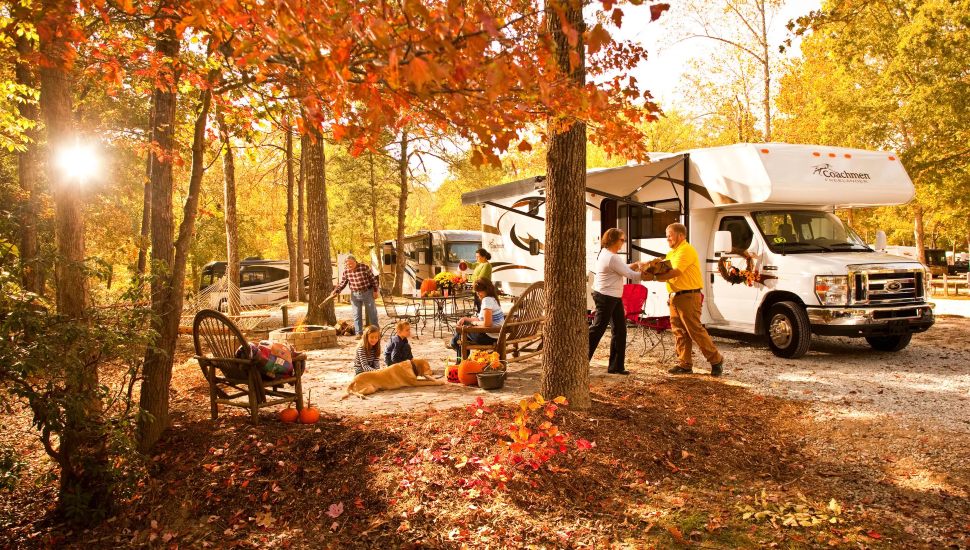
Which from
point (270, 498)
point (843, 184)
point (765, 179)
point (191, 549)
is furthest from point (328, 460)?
point (843, 184)

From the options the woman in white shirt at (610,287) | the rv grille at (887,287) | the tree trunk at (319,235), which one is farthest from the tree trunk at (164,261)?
the rv grille at (887,287)

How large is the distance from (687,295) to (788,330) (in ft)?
7.40

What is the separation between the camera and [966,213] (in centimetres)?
2070

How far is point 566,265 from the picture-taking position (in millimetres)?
4938

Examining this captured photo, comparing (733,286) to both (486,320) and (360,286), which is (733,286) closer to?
(486,320)

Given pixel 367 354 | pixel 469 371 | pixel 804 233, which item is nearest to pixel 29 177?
pixel 367 354

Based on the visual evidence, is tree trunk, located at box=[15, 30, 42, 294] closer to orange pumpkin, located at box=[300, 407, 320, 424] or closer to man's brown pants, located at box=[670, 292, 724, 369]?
orange pumpkin, located at box=[300, 407, 320, 424]

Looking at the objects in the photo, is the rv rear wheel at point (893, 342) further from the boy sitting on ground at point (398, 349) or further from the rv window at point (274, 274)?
the rv window at point (274, 274)

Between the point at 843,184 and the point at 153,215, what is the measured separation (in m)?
8.91

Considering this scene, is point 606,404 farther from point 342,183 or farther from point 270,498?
point 342,183

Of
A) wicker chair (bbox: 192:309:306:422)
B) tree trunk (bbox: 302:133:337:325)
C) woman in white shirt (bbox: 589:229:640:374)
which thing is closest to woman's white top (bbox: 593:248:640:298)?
woman in white shirt (bbox: 589:229:640:374)

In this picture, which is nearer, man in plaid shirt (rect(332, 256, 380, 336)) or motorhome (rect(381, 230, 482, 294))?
man in plaid shirt (rect(332, 256, 380, 336))

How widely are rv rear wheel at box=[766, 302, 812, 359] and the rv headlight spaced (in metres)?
0.36

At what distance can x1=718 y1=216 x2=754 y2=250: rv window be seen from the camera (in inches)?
361
